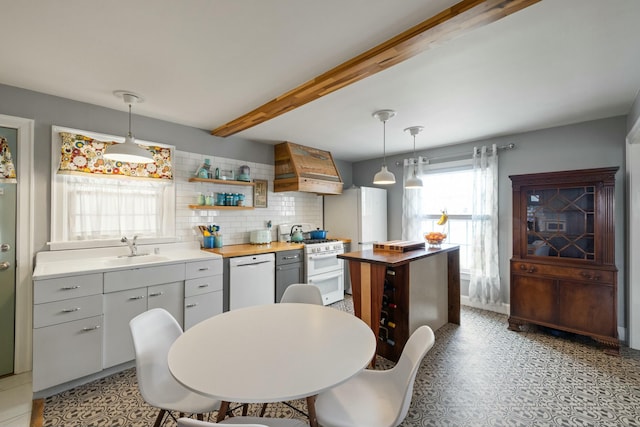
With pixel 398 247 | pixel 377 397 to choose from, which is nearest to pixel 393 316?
pixel 398 247

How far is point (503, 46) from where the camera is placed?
1839 millimetres

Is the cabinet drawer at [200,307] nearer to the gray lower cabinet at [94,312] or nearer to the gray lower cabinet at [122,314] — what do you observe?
the gray lower cabinet at [94,312]

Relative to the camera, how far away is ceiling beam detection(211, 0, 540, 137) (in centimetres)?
142

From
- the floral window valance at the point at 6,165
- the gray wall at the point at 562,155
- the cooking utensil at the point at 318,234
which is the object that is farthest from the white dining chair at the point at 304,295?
the gray wall at the point at 562,155

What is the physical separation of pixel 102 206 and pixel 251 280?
173cm

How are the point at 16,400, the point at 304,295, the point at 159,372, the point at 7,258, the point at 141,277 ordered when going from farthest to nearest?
the point at 141,277 < the point at 7,258 < the point at 304,295 < the point at 16,400 < the point at 159,372

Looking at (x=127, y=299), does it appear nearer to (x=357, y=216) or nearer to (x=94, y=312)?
(x=94, y=312)

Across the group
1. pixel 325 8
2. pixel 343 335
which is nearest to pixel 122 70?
pixel 325 8

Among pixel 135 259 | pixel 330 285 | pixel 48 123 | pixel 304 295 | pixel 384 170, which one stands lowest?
pixel 330 285

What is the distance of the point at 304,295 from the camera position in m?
2.31

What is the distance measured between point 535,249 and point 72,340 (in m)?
4.59

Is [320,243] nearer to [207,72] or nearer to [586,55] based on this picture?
[207,72]

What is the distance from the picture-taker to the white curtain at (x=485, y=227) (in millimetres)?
3916

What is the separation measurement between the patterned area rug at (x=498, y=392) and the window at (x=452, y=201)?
1.69 meters
